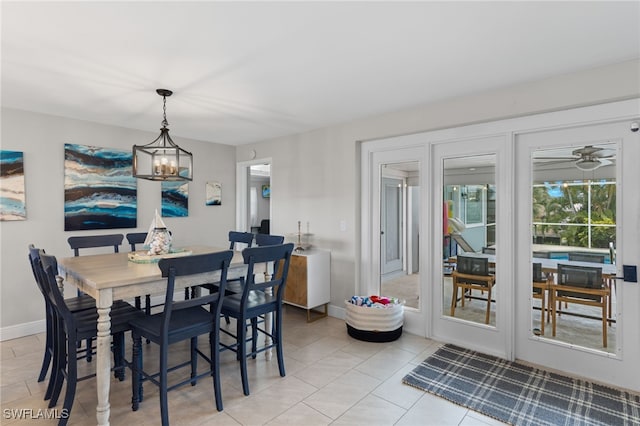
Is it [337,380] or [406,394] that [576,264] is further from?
[337,380]

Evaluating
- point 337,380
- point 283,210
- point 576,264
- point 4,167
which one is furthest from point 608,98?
point 4,167

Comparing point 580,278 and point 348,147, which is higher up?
point 348,147

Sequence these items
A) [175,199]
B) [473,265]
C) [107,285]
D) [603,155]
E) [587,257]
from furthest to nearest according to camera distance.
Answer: [175,199]
[473,265]
[587,257]
[603,155]
[107,285]

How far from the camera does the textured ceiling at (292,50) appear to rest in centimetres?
181

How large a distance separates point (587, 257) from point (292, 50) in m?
2.80

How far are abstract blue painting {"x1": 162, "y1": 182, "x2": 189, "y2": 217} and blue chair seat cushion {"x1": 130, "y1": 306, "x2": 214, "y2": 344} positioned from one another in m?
2.61

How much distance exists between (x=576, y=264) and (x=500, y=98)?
60.4 inches

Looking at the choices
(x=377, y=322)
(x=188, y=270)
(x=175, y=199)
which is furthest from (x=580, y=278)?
(x=175, y=199)

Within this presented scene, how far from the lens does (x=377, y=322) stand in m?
3.36

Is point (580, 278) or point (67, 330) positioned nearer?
point (67, 330)

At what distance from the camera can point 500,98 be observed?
9.55 feet

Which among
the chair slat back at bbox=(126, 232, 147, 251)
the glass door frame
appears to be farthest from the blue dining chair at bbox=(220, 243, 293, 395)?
the glass door frame

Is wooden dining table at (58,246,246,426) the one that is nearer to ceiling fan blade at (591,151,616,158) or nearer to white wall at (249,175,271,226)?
ceiling fan blade at (591,151,616,158)

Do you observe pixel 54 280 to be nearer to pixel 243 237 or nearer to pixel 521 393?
pixel 243 237
